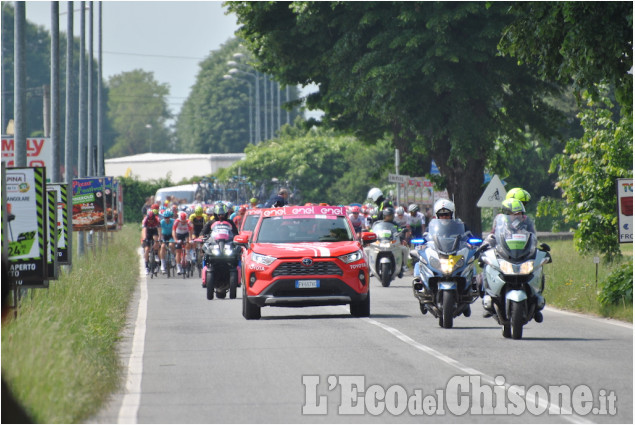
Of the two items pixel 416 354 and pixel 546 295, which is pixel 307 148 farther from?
pixel 416 354

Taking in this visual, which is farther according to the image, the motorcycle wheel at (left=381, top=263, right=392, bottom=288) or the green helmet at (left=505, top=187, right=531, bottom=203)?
the motorcycle wheel at (left=381, top=263, right=392, bottom=288)

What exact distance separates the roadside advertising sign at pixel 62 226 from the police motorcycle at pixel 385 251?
8403 millimetres

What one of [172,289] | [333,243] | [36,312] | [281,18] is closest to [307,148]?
[281,18]

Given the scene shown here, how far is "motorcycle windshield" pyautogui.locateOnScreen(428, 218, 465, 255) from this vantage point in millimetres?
18281

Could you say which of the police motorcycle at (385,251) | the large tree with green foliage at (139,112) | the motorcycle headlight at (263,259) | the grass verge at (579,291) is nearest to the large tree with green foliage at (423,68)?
the police motorcycle at (385,251)

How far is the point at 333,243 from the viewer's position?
797 inches

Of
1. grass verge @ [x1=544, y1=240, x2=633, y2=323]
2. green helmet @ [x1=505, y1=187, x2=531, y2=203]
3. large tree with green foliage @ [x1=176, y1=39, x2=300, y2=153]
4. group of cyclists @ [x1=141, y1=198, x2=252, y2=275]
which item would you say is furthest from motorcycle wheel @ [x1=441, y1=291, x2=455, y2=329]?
large tree with green foliage @ [x1=176, y1=39, x2=300, y2=153]

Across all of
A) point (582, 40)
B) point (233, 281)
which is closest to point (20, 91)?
point (233, 281)

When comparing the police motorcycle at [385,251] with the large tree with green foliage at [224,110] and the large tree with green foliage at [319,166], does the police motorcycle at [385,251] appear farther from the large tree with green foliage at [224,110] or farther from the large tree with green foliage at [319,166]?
the large tree with green foliage at [224,110]

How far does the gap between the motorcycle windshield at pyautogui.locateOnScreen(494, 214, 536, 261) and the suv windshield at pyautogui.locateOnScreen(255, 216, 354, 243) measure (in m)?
3.97

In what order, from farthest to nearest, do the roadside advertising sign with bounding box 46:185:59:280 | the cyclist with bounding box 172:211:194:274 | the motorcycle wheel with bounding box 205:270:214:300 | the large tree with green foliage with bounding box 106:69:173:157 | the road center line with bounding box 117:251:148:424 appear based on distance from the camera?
the large tree with green foliage with bounding box 106:69:173:157 < the cyclist with bounding box 172:211:194:274 < the motorcycle wheel with bounding box 205:270:214:300 < the roadside advertising sign with bounding box 46:185:59:280 < the road center line with bounding box 117:251:148:424

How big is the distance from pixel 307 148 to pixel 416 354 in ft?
247

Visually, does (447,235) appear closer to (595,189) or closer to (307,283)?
(307,283)

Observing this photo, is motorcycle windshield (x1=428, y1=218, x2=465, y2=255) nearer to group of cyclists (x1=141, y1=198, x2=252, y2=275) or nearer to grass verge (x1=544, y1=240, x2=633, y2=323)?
grass verge (x1=544, y1=240, x2=633, y2=323)
